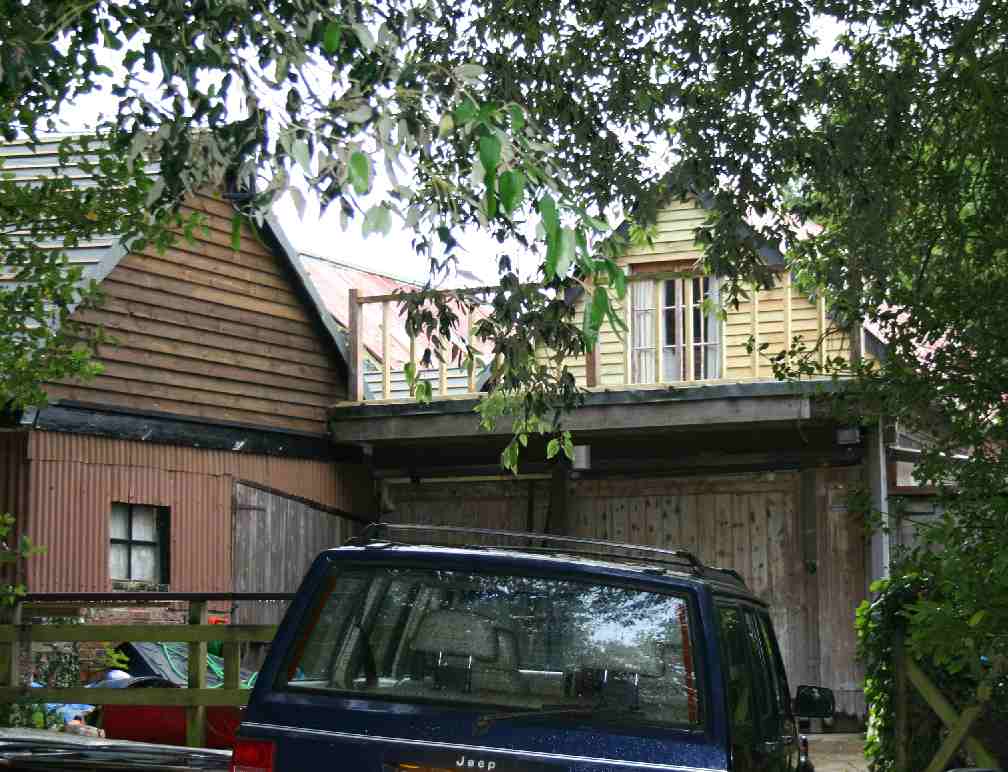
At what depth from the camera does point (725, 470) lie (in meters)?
18.7

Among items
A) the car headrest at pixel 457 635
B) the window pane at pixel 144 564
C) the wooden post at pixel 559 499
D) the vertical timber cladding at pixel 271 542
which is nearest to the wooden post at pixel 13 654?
the window pane at pixel 144 564

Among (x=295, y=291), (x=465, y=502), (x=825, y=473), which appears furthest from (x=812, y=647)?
(x=295, y=291)

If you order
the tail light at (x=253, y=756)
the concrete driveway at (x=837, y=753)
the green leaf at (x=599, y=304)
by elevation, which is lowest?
the concrete driveway at (x=837, y=753)

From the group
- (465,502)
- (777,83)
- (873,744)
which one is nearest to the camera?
(873,744)

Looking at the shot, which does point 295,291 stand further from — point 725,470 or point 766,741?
point 766,741

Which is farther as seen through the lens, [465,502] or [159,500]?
[465,502]

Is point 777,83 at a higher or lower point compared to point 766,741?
higher

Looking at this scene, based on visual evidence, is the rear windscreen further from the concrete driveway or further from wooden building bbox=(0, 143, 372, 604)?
wooden building bbox=(0, 143, 372, 604)

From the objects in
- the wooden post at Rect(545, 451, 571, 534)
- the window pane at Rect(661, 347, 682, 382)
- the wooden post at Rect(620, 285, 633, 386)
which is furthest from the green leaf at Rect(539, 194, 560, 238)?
the window pane at Rect(661, 347, 682, 382)

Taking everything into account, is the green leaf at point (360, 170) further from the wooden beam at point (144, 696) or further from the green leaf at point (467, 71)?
the wooden beam at point (144, 696)

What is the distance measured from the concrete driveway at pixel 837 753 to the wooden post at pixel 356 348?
695 centimetres

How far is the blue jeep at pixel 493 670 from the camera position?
4.84 metres

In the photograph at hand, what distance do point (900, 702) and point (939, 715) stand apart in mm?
407

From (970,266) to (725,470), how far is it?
27.9 feet
